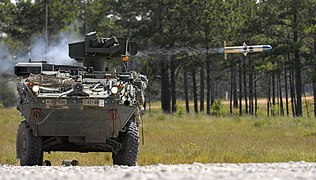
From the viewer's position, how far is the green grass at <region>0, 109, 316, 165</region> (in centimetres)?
1541

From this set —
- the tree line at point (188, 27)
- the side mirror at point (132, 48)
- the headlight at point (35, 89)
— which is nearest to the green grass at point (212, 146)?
the side mirror at point (132, 48)

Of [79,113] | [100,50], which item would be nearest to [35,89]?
[79,113]

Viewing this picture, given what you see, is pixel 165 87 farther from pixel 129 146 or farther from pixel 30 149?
pixel 30 149

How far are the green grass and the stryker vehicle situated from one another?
1.59m

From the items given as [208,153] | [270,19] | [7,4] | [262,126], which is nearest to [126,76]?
[208,153]

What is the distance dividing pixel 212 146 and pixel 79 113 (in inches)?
284

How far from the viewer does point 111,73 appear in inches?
566

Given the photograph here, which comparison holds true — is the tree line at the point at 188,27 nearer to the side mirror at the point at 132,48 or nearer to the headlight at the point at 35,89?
the side mirror at the point at 132,48

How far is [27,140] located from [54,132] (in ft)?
2.15

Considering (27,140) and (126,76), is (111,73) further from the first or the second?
(27,140)

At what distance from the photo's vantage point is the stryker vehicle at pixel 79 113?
12812mm

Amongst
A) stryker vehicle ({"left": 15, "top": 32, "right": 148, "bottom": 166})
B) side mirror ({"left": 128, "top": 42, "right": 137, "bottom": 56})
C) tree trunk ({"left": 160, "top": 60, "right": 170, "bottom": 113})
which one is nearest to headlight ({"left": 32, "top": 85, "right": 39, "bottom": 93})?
stryker vehicle ({"left": 15, "top": 32, "right": 148, "bottom": 166})

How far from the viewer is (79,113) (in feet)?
42.1

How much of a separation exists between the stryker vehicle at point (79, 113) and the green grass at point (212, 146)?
5.23 feet
